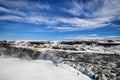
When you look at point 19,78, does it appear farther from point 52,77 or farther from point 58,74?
point 58,74

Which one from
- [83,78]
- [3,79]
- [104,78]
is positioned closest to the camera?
[3,79]

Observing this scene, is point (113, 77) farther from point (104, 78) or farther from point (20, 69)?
point (20, 69)

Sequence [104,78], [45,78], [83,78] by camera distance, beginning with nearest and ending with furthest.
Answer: [45,78], [83,78], [104,78]

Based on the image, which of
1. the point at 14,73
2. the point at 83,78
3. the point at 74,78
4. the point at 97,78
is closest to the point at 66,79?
the point at 74,78

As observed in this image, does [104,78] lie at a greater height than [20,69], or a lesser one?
lesser

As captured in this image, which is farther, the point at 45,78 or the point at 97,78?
the point at 97,78

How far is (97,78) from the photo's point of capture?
13500mm

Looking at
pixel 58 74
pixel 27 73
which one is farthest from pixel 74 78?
pixel 27 73

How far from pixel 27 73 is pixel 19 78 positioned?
138 cm

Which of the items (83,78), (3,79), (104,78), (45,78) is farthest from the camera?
(104,78)

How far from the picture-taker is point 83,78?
1276 centimetres

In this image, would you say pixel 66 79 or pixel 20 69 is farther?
pixel 20 69

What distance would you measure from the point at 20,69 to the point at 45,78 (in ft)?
11.0

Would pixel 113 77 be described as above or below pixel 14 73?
below
